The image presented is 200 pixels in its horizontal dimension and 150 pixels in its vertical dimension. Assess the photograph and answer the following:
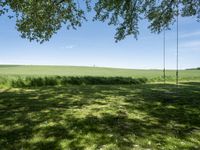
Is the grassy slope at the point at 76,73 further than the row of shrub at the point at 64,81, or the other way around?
the grassy slope at the point at 76,73

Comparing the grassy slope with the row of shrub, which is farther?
the grassy slope

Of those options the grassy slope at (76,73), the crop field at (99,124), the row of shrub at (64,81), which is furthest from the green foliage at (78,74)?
the crop field at (99,124)

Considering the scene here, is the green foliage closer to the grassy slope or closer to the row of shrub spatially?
the grassy slope

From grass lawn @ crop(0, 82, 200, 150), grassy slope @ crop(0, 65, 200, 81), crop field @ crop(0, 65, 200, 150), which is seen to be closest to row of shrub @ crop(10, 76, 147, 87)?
grassy slope @ crop(0, 65, 200, 81)

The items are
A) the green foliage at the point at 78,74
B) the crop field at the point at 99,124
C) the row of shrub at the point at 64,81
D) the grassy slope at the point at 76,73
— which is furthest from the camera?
the grassy slope at the point at 76,73

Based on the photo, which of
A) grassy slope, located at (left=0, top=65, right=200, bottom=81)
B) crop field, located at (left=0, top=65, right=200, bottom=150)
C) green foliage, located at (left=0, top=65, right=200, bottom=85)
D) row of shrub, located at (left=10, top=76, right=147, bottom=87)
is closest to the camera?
crop field, located at (left=0, top=65, right=200, bottom=150)

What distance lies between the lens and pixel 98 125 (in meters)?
→ 13.5

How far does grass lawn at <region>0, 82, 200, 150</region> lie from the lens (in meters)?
11.1

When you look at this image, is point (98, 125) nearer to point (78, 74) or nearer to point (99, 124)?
point (99, 124)

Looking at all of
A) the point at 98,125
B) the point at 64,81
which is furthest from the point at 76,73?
the point at 98,125

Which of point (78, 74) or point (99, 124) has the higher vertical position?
point (78, 74)

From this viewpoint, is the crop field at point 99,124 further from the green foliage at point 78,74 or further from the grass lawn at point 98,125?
the green foliage at point 78,74

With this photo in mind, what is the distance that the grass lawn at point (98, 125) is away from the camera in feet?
36.4

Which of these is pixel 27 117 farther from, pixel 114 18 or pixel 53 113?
pixel 114 18
